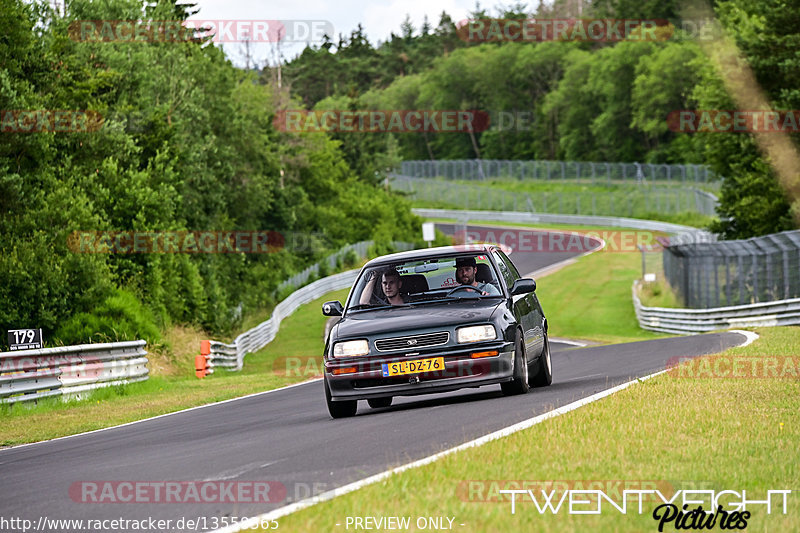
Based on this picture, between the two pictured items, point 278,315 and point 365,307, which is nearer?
point 365,307

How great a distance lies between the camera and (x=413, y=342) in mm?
11898

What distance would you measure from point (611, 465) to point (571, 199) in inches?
3848

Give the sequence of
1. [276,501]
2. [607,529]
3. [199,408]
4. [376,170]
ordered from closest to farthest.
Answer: [607,529] < [276,501] < [199,408] < [376,170]

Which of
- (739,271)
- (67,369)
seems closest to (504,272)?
(67,369)

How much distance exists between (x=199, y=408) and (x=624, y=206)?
272 ft

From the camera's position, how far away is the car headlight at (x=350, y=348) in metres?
12.0

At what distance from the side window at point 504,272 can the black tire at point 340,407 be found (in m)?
2.17

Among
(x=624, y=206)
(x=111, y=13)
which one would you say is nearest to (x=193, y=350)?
(x=111, y=13)

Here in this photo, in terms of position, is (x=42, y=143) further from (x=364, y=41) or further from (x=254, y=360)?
(x=364, y=41)

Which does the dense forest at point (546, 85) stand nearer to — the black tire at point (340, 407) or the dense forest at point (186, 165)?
the dense forest at point (186, 165)

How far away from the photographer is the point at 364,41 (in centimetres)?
18575

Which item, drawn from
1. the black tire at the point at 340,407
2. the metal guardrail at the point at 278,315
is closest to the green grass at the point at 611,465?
the black tire at the point at 340,407
